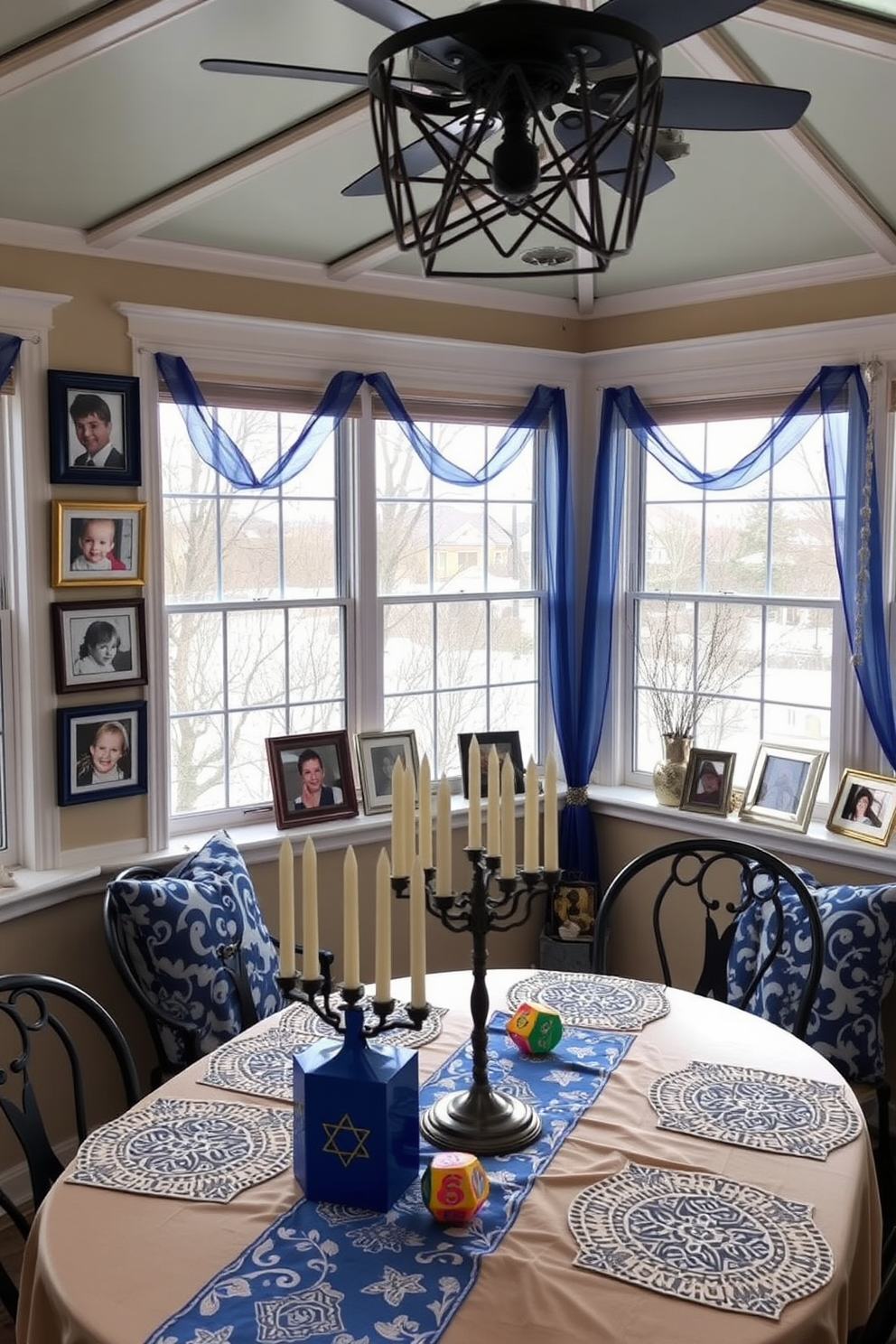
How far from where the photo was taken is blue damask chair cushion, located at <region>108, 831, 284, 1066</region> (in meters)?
2.99

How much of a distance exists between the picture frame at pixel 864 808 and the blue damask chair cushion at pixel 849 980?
0.42 meters

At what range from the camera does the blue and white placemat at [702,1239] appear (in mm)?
1539

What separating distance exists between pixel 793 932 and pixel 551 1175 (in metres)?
1.57

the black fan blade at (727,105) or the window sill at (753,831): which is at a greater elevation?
the black fan blade at (727,105)

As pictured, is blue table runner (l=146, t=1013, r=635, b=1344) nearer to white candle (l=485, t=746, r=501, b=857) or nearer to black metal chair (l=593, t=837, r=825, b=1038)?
white candle (l=485, t=746, r=501, b=857)

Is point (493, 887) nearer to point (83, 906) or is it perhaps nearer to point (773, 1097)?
point (83, 906)

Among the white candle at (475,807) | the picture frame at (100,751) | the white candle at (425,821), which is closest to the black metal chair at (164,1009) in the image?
the picture frame at (100,751)

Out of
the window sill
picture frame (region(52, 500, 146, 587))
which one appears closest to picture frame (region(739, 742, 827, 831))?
the window sill

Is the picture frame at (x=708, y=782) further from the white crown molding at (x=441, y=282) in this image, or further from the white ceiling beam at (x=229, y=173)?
the white ceiling beam at (x=229, y=173)

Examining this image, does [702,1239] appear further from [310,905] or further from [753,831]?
[753,831]

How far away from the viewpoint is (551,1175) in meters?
1.82

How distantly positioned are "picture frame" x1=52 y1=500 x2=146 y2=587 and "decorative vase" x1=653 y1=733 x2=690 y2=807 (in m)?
1.87

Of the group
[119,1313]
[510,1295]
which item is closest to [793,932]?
[510,1295]

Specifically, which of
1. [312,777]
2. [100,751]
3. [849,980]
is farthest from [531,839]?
[312,777]
